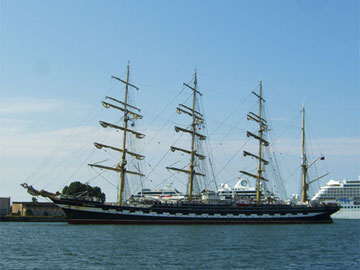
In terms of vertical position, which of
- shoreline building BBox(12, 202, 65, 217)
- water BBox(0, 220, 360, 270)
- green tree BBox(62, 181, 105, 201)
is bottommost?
water BBox(0, 220, 360, 270)

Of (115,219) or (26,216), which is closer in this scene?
A: (115,219)

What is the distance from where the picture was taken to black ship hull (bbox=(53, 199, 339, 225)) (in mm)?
63031

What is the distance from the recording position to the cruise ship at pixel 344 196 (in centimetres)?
12469

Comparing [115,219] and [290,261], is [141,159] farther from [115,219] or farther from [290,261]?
[290,261]

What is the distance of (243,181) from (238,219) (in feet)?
209

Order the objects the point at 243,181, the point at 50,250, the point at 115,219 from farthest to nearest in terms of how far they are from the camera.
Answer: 1. the point at 243,181
2. the point at 115,219
3. the point at 50,250

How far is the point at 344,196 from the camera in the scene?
133m

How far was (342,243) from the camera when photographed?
A: 44.6 metres

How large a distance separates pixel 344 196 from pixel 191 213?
7809 cm

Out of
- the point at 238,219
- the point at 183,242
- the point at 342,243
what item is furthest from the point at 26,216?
the point at 342,243

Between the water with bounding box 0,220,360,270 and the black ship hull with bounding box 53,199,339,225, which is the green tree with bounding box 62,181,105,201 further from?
the water with bounding box 0,220,360,270

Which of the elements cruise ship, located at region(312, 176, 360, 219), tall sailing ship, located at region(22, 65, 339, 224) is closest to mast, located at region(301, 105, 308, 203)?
tall sailing ship, located at region(22, 65, 339, 224)

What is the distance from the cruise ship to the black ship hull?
49.9 meters

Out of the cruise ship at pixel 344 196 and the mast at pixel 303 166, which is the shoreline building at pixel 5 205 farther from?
the cruise ship at pixel 344 196
